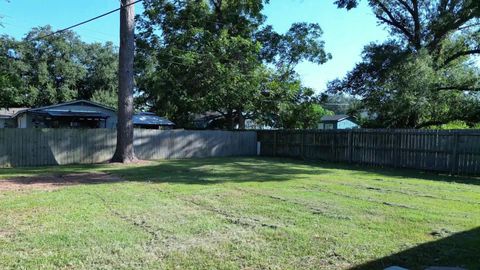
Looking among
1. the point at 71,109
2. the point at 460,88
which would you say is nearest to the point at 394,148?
the point at 460,88

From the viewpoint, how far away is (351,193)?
1005cm

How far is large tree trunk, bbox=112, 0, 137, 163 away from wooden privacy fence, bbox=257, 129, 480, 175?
952 centimetres

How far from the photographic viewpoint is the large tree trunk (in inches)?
700

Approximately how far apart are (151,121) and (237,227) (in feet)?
90.9

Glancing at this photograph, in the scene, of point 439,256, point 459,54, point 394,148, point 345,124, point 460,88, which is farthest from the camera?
point 345,124

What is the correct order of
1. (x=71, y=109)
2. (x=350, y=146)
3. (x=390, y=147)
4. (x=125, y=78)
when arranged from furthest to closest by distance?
(x=71, y=109) → (x=350, y=146) → (x=390, y=147) → (x=125, y=78)

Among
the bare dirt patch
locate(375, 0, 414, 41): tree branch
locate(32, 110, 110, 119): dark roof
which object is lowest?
the bare dirt patch

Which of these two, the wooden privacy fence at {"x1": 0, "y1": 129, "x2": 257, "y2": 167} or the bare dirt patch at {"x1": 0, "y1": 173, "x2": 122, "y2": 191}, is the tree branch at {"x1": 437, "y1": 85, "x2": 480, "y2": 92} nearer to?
the wooden privacy fence at {"x1": 0, "y1": 129, "x2": 257, "y2": 167}

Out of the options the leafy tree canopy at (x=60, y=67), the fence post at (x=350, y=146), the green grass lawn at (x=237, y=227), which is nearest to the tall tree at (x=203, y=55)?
the fence post at (x=350, y=146)

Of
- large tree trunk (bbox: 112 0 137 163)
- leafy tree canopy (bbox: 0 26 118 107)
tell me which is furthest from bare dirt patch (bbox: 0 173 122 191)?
leafy tree canopy (bbox: 0 26 118 107)

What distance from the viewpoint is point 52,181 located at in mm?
12086

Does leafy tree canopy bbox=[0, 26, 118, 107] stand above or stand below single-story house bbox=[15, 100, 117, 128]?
above

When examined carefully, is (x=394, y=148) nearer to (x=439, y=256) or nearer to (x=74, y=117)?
(x=439, y=256)

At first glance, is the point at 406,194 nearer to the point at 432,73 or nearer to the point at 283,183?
the point at 283,183
